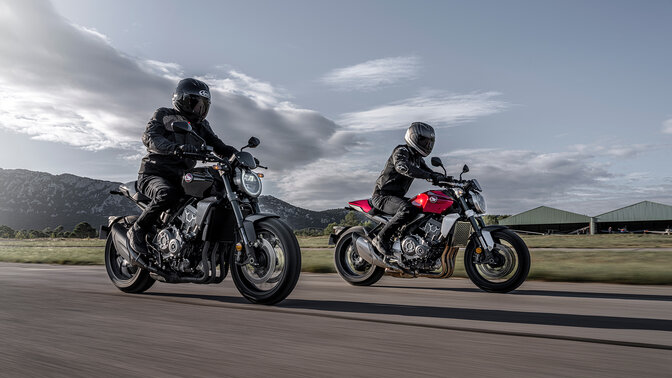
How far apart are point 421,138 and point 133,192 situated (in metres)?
4.00

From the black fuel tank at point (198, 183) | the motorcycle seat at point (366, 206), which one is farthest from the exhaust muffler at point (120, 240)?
the motorcycle seat at point (366, 206)

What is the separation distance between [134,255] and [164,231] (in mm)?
495

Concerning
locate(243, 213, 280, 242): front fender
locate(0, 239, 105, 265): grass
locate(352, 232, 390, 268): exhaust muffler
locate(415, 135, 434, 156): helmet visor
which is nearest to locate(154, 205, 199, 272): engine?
locate(243, 213, 280, 242): front fender

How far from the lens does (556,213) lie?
248ft

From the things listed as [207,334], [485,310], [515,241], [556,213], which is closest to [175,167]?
[207,334]

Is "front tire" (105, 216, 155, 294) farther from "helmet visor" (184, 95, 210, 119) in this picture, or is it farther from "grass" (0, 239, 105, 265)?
"grass" (0, 239, 105, 265)

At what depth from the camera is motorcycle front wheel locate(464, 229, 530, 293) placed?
19.5 feet

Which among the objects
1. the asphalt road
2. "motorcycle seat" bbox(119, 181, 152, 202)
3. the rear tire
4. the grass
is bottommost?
the grass

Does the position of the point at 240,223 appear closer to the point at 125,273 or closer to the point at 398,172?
the point at 125,273

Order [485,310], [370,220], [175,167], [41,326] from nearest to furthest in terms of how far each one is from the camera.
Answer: [41,326] → [485,310] → [175,167] → [370,220]

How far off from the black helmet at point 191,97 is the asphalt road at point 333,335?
6.44 feet

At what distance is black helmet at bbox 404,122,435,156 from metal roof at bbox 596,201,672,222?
73421mm

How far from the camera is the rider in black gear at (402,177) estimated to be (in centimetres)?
701

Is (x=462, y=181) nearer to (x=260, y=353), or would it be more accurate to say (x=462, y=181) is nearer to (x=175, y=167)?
(x=175, y=167)
